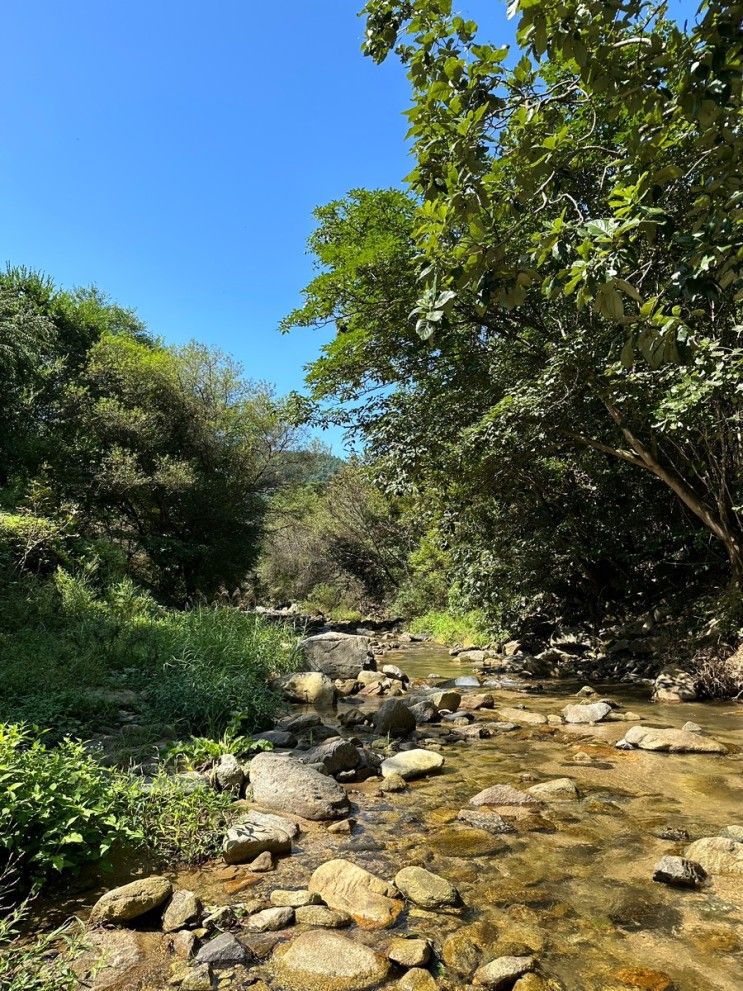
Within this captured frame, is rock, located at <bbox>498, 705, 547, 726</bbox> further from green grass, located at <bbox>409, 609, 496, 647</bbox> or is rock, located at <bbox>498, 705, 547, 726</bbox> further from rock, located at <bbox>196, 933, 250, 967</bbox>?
green grass, located at <bbox>409, 609, 496, 647</bbox>

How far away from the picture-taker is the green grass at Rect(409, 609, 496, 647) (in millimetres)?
15917

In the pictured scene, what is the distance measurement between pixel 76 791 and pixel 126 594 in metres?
9.82

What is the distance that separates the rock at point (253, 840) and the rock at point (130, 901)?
0.64 meters

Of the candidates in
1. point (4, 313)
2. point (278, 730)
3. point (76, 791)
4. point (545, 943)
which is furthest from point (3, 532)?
point (545, 943)

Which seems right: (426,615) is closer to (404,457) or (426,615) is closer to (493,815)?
(404,457)

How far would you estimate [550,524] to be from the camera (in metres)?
12.8

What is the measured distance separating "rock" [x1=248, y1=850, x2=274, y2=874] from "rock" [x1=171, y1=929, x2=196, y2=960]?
2.71 feet

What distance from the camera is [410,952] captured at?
2988mm

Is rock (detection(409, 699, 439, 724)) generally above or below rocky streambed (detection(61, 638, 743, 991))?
→ below

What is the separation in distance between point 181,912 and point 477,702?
261 inches

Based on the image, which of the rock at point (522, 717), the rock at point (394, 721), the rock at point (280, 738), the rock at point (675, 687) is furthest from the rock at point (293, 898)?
the rock at point (675, 687)

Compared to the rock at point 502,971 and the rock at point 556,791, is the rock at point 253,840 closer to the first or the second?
the rock at point 502,971

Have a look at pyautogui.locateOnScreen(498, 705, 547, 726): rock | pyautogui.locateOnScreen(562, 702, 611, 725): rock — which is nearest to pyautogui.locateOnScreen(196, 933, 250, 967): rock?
pyautogui.locateOnScreen(498, 705, 547, 726): rock

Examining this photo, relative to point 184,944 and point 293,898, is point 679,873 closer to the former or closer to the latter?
point 293,898
